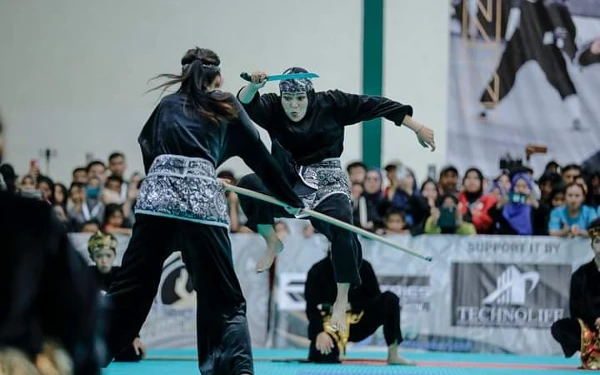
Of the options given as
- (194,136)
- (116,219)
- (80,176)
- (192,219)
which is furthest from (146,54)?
(192,219)

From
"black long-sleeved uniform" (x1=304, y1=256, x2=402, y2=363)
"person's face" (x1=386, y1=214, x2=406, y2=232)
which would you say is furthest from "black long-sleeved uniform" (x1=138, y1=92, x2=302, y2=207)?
"person's face" (x1=386, y1=214, x2=406, y2=232)

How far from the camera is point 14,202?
273 cm

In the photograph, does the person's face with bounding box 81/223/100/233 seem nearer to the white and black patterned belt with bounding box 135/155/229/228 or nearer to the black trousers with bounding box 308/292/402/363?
the black trousers with bounding box 308/292/402/363

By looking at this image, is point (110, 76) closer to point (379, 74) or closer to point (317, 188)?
point (379, 74)

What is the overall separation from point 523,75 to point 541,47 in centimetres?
44

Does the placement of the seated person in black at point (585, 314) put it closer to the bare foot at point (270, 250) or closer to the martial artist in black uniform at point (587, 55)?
the bare foot at point (270, 250)

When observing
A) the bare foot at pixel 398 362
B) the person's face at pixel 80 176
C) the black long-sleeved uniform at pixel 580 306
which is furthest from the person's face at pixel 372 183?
the person's face at pixel 80 176

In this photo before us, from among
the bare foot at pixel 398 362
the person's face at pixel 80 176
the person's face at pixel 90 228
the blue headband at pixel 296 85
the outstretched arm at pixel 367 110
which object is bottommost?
the bare foot at pixel 398 362

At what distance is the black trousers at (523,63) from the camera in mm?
15031

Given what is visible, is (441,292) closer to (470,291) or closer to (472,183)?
(470,291)

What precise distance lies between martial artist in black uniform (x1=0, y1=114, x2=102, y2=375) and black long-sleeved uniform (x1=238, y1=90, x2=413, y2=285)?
4.87 m

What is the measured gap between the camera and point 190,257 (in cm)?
595

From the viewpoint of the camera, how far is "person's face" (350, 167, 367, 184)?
Answer: 1202 cm

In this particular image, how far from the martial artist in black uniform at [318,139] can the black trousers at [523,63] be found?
7.63m
